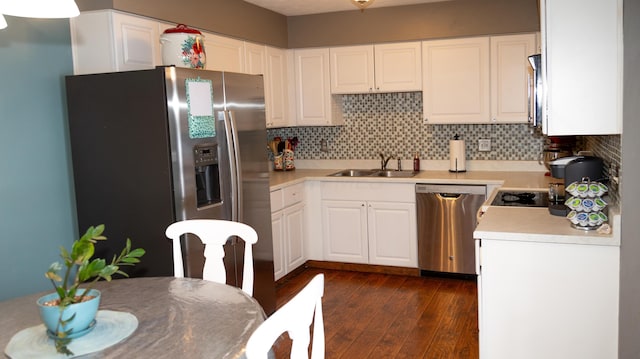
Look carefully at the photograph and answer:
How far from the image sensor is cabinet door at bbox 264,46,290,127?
494 cm

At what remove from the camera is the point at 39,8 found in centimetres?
153

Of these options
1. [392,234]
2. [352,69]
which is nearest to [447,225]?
[392,234]

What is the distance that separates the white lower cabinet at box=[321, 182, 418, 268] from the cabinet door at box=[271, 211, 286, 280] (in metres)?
0.56

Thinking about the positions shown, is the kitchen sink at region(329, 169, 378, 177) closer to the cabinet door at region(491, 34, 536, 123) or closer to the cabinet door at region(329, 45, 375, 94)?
the cabinet door at region(329, 45, 375, 94)

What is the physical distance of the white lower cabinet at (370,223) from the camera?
477 centimetres

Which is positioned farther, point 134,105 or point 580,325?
point 134,105

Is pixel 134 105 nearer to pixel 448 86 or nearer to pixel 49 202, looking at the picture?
pixel 49 202

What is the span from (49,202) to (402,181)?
267 centimetres

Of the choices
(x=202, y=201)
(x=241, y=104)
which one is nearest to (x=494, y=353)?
(x=202, y=201)

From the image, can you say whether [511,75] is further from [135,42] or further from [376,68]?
[135,42]

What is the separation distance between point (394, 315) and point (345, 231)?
121cm

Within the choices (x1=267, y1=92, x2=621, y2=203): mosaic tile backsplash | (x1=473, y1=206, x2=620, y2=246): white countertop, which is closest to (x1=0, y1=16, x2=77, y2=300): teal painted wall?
(x1=473, y1=206, x2=620, y2=246): white countertop

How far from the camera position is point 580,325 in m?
2.54

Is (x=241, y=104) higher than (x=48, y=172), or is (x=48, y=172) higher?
(x=241, y=104)
